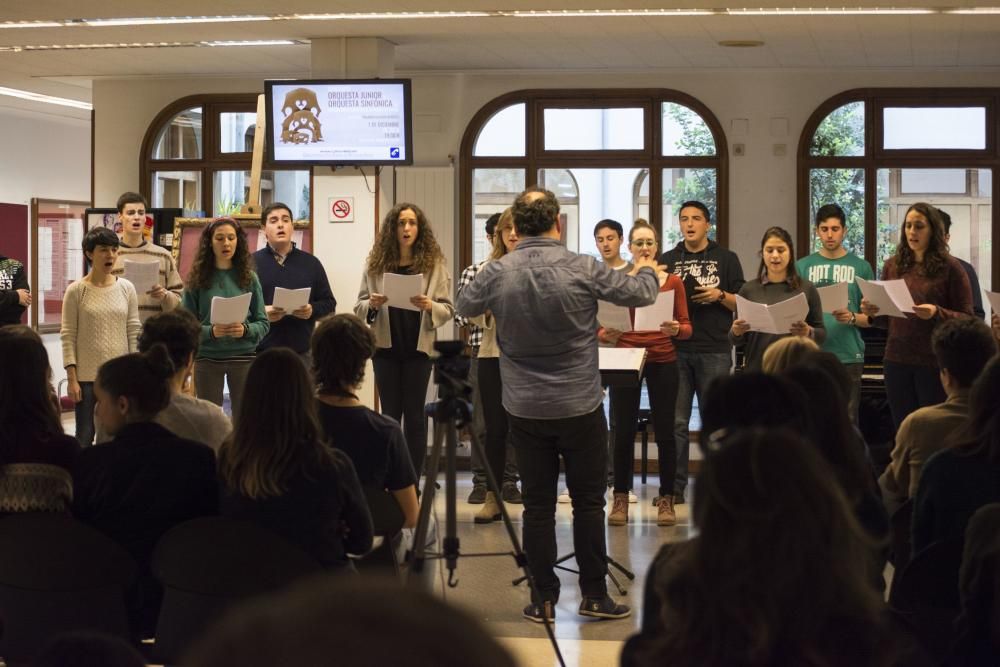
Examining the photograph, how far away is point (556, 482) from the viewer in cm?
438

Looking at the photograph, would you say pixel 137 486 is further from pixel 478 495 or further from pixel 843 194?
pixel 843 194

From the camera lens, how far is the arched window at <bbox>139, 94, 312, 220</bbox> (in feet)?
36.6

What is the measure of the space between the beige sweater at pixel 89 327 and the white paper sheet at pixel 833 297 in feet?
11.7

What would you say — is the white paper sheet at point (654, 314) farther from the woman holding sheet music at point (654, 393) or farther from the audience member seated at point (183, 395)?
the audience member seated at point (183, 395)

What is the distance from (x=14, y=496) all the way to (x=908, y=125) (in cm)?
907

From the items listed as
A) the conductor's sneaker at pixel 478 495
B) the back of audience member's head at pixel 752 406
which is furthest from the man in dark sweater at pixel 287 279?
the back of audience member's head at pixel 752 406

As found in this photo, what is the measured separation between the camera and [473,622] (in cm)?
52

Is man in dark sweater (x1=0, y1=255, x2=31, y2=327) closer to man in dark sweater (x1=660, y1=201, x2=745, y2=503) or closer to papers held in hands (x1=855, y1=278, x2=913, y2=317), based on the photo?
man in dark sweater (x1=660, y1=201, x2=745, y2=503)

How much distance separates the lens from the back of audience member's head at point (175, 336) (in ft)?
12.7

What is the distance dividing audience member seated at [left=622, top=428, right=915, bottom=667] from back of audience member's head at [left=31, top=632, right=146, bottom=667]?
2.18 feet

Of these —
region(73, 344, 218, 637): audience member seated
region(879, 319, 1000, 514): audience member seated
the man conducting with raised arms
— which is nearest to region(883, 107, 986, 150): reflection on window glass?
the man conducting with raised arms

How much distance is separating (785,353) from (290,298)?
130 inches

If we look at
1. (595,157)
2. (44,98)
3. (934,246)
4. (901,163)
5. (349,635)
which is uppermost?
(44,98)

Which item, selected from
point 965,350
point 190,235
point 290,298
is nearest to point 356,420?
point 965,350
